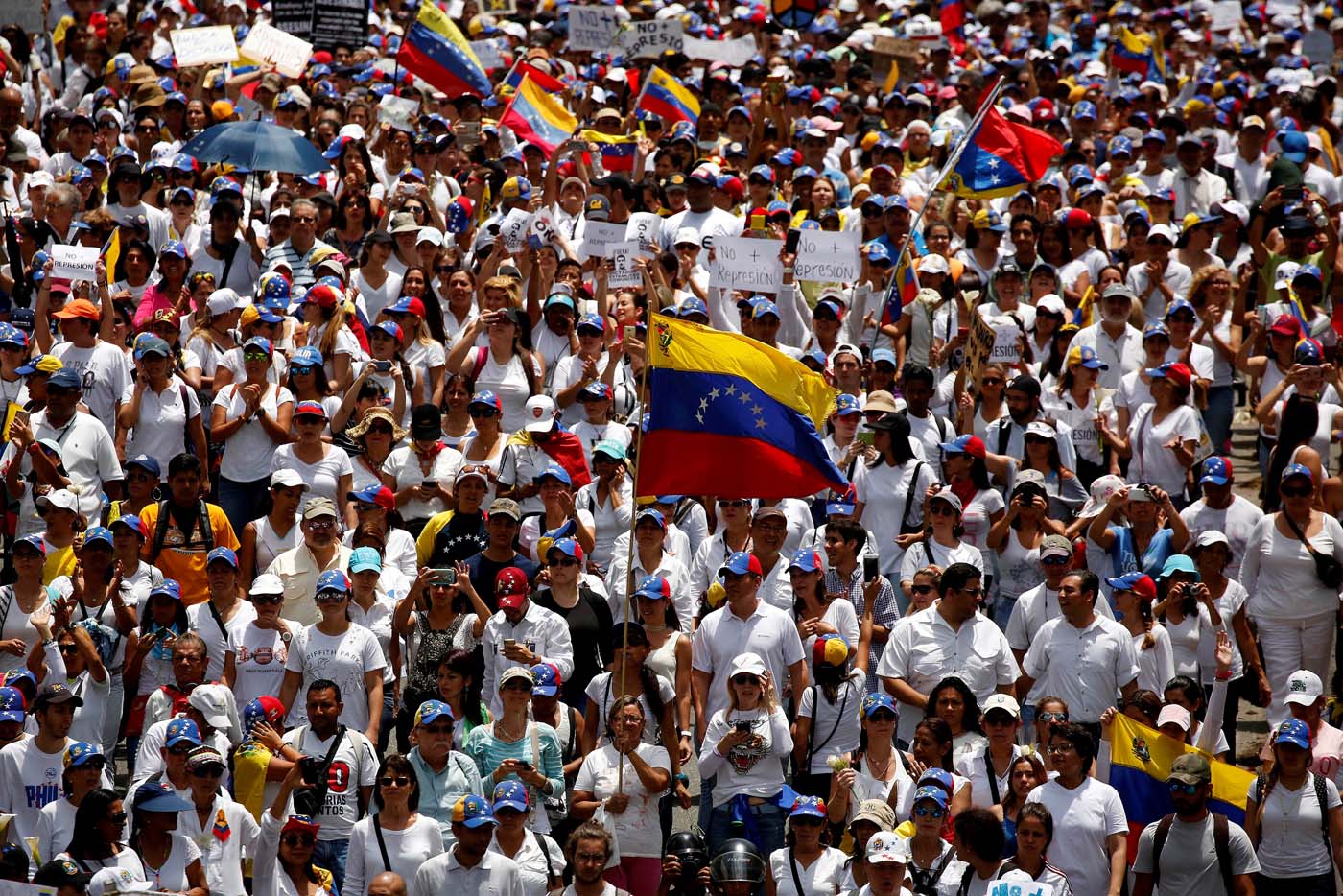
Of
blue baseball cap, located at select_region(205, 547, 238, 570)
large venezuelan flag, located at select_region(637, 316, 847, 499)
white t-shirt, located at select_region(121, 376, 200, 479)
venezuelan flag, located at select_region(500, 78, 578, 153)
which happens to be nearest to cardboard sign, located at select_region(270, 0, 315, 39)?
venezuelan flag, located at select_region(500, 78, 578, 153)

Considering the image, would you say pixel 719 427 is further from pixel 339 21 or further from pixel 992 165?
pixel 339 21

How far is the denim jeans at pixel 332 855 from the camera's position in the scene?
11.4 m

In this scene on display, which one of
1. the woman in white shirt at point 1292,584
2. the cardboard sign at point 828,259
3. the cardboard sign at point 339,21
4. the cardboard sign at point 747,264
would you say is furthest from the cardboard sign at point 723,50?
the woman in white shirt at point 1292,584

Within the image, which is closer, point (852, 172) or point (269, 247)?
point (269, 247)

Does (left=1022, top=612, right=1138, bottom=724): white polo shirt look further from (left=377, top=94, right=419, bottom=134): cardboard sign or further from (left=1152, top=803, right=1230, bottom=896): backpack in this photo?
(left=377, top=94, right=419, bottom=134): cardboard sign

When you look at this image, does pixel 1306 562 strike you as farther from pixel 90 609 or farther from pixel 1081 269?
pixel 90 609

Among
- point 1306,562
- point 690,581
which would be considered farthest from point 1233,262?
point 690,581

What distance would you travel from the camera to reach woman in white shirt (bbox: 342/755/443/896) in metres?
11.0

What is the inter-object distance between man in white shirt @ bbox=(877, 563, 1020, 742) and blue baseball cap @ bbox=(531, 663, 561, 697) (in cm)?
188

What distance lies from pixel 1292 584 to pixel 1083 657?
1.97 meters

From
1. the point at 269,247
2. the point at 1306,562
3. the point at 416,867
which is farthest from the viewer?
the point at 269,247

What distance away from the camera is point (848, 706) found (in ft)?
40.1

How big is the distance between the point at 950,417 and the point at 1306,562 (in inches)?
116

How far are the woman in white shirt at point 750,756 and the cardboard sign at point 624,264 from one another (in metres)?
4.98
